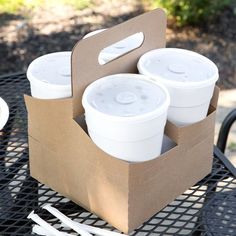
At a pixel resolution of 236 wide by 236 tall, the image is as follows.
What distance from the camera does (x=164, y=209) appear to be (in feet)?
3.96

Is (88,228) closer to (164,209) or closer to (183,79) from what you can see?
(164,209)

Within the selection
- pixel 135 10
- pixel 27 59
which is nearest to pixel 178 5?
pixel 135 10

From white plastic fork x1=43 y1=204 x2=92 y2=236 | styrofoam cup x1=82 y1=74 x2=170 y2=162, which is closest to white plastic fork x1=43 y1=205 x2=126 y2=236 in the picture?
white plastic fork x1=43 y1=204 x2=92 y2=236

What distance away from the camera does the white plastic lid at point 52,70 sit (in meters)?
1.16

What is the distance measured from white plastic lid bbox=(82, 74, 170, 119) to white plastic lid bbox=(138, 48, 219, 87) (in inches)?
1.4

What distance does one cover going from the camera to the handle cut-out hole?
121cm

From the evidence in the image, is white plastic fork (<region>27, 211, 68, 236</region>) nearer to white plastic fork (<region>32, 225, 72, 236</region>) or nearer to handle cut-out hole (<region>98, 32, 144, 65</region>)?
white plastic fork (<region>32, 225, 72, 236</region>)

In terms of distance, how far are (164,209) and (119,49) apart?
352 mm

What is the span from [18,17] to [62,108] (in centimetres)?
277

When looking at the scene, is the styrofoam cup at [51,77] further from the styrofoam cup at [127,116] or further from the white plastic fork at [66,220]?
the white plastic fork at [66,220]

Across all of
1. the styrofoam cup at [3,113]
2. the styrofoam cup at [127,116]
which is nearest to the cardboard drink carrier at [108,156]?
the styrofoam cup at [127,116]

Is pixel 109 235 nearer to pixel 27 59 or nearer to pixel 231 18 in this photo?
pixel 27 59

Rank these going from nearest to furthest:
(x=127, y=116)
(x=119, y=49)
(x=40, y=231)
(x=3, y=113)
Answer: (x=127, y=116), (x=40, y=231), (x=119, y=49), (x=3, y=113)

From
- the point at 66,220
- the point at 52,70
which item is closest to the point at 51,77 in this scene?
the point at 52,70
